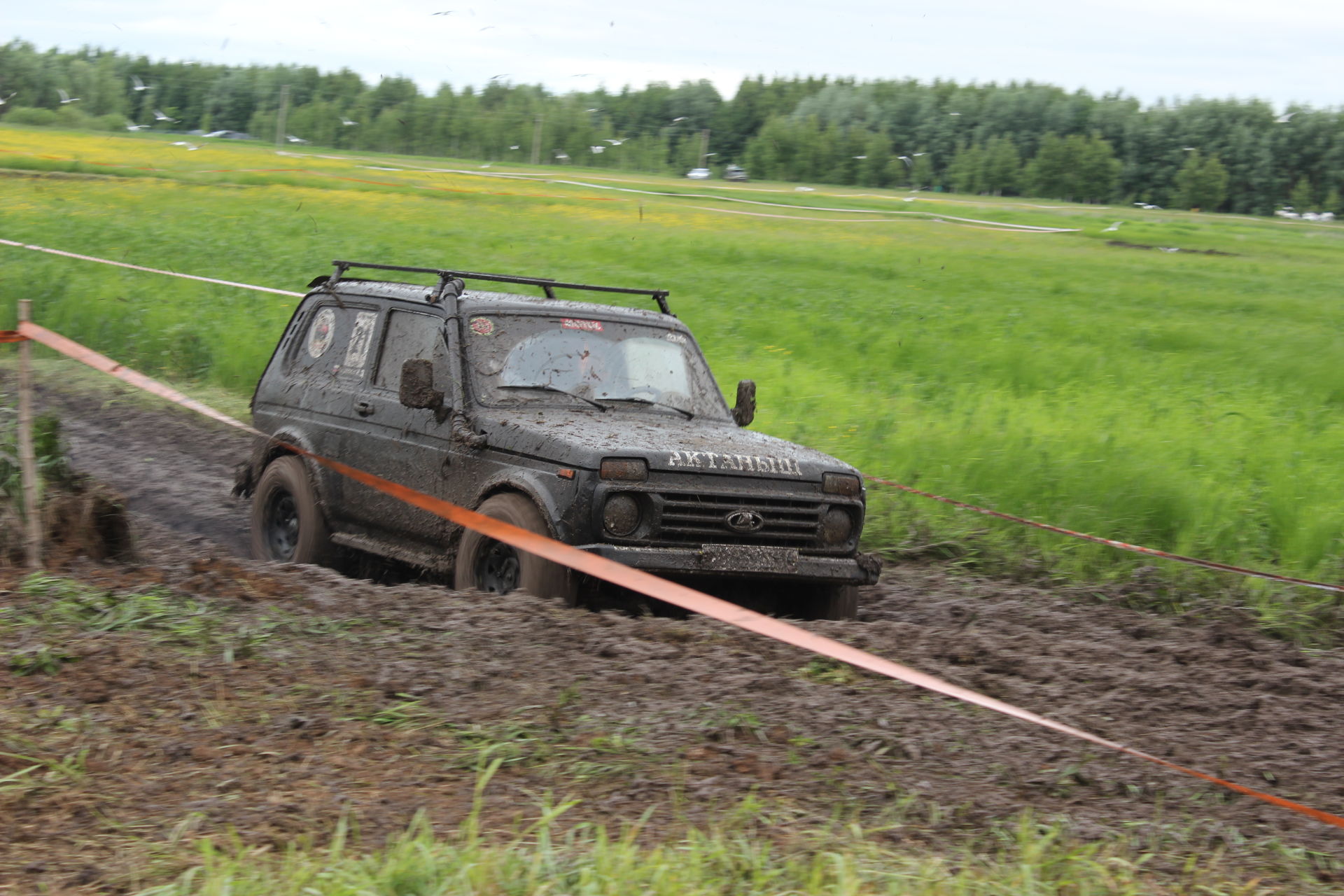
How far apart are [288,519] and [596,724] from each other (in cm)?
424

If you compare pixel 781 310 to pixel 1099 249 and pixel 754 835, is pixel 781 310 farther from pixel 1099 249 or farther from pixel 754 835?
pixel 754 835

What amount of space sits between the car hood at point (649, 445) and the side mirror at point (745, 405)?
75 cm

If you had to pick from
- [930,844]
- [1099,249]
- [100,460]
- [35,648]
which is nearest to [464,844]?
[930,844]

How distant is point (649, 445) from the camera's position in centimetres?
689

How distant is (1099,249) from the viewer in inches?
1433

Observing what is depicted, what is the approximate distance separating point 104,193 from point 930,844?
35.9m

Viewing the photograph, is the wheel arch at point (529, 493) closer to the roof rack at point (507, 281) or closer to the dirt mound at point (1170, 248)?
the roof rack at point (507, 281)

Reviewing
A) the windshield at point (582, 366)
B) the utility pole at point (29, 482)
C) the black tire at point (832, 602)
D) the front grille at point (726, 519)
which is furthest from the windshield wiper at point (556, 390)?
the utility pole at point (29, 482)

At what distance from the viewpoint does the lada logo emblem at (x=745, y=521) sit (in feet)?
22.7

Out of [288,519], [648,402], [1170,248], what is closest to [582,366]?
[648,402]

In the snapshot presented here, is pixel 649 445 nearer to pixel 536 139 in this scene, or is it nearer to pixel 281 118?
pixel 281 118

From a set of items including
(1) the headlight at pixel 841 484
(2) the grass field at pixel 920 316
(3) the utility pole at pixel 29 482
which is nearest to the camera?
(3) the utility pole at pixel 29 482

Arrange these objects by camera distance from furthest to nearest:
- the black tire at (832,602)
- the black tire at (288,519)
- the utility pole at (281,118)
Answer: the utility pole at (281,118) → the black tire at (288,519) → the black tire at (832,602)

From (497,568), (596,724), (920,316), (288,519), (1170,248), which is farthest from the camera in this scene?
(1170,248)
